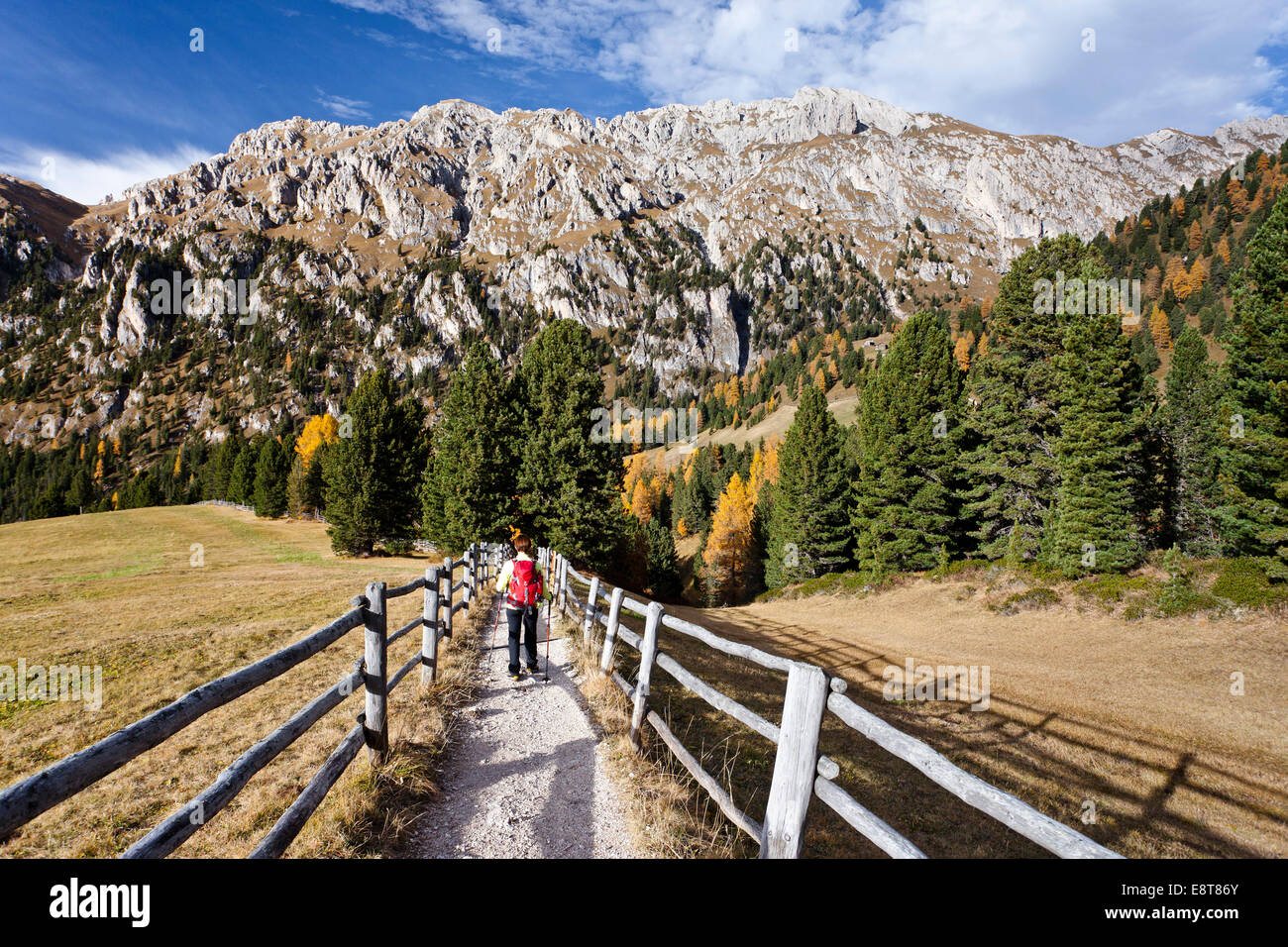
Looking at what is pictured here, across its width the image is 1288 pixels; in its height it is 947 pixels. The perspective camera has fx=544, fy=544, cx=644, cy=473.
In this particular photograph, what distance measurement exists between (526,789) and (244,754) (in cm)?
289

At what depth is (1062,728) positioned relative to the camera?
13594mm

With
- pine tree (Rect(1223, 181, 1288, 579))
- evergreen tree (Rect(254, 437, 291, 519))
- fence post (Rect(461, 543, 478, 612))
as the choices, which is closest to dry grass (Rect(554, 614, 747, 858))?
fence post (Rect(461, 543, 478, 612))

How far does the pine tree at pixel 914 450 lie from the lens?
33062 millimetres

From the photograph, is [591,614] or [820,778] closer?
[820,778]

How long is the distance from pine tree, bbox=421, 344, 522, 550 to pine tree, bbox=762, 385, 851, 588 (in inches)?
818

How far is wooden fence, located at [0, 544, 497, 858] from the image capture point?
2.30m

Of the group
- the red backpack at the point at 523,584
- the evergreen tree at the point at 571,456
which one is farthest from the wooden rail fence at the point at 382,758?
the evergreen tree at the point at 571,456

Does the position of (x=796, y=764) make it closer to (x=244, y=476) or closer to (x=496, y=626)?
(x=496, y=626)

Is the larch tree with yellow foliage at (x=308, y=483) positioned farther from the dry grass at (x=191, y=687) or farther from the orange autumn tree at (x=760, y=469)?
the orange autumn tree at (x=760, y=469)

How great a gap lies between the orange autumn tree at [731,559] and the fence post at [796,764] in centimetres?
5393

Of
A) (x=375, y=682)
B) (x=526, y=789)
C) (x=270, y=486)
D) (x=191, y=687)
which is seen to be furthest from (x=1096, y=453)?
(x=270, y=486)

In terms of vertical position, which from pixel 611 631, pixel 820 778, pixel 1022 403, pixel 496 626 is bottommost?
pixel 496 626

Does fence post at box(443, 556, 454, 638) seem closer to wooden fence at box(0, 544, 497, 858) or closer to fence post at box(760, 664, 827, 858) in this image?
wooden fence at box(0, 544, 497, 858)
